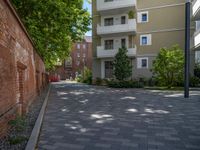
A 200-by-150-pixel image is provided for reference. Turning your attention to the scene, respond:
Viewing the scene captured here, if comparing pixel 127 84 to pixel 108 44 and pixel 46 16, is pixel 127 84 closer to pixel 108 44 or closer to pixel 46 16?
pixel 108 44

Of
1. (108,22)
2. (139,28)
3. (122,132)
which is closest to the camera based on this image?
(122,132)

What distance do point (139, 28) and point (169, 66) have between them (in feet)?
27.1

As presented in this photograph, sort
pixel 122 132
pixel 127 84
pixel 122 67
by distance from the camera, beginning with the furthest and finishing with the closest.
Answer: pixel 122 67
pixel 127 84
pixel 122 132

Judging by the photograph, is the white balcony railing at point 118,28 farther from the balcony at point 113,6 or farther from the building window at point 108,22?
the balcony at point 113,6

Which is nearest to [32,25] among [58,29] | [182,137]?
[58,29]

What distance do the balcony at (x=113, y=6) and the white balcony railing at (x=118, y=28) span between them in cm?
165

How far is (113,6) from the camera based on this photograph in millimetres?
23500

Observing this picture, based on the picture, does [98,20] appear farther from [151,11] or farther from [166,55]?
[166,55]

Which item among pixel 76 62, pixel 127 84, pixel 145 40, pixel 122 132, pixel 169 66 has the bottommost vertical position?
pixel 122 132

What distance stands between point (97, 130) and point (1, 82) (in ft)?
8.50

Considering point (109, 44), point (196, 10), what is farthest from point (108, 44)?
point (196, 10)

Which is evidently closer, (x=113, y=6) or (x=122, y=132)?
(x=122, y=132)

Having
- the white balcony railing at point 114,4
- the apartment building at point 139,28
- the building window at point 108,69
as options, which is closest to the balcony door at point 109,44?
the apartment building at point 139,28

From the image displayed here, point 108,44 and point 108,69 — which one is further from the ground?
point 108,44
